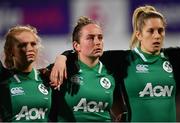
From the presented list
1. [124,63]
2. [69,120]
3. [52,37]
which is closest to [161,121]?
[124,63]

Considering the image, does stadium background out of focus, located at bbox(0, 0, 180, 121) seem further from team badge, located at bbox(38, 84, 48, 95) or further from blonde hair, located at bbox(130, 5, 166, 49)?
team badge, located at bbox(38, 84, 48, 95)

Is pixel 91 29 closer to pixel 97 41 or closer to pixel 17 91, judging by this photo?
pixel 97 41

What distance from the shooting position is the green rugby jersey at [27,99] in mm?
1433

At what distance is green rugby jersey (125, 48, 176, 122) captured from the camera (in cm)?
149

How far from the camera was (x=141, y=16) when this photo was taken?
155 centimetres

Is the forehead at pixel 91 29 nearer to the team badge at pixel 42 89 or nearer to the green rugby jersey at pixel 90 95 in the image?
the green rugby jersey at pixel 90 95

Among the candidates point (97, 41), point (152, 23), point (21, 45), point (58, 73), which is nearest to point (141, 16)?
point (152, 23)

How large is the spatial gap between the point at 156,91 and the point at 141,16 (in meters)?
0.37

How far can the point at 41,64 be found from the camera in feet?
5.10

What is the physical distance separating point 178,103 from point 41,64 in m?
0.69

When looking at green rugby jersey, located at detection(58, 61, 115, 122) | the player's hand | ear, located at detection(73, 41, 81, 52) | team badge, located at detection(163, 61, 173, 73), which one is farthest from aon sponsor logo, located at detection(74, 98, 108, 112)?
team badge, located at detection(163, 61, 173, 73)

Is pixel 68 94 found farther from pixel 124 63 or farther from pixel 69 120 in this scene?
pixel 124 63

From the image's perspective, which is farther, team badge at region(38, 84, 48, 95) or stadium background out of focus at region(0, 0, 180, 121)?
stadium background out of focus at region(0, 0, 180, 121)

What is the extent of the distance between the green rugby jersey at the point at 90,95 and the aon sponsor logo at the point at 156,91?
0.15 metres
